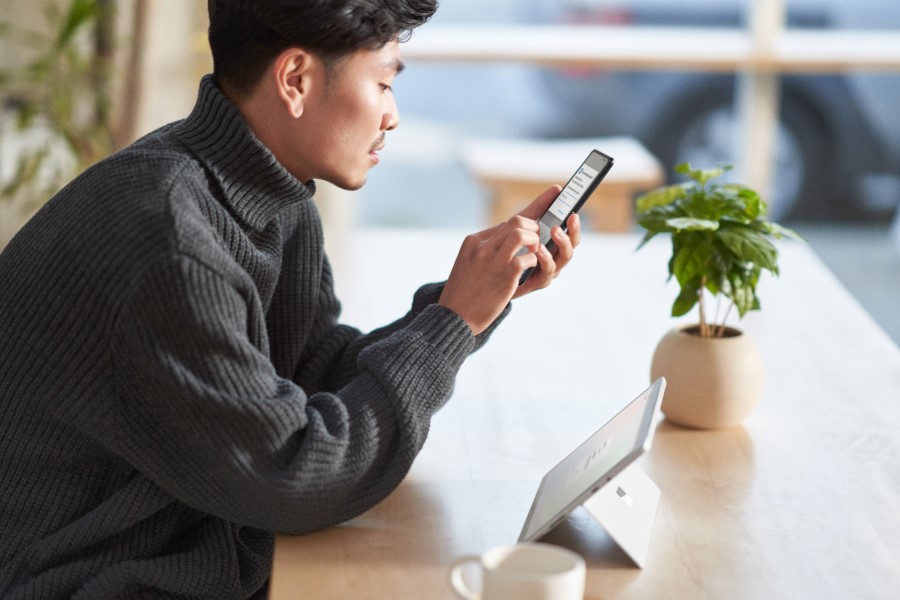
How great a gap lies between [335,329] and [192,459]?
1.20ft

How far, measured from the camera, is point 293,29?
1.04 meters

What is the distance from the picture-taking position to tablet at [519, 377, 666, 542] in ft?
2.95

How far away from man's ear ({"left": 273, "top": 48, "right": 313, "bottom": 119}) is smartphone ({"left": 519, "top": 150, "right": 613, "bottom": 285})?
0.85 feet

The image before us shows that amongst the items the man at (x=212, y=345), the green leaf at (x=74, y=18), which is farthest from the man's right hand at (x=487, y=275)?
the green leaf at (x=74, y=18)

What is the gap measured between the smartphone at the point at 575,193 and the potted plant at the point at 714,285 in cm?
11

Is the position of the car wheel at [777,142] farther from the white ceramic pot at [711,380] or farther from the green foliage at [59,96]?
the white ceramic pot at [711,380]

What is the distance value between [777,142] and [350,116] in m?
3.70

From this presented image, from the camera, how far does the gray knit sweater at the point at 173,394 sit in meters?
0.92

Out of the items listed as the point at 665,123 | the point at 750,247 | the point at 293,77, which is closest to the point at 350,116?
the point at 293,77

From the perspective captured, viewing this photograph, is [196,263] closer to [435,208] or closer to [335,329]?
[335,329]

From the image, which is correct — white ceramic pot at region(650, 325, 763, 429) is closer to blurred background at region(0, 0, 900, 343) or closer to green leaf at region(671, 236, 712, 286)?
green leaf at region(671, 236, 712, 286)

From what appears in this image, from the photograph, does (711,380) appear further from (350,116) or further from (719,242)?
(350,116)

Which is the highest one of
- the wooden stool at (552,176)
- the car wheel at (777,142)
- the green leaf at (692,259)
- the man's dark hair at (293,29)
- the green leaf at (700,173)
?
the man's dark hair at (293,29)

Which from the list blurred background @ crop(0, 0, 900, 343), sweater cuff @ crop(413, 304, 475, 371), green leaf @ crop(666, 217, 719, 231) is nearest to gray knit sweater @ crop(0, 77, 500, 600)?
sweater cuff @ crop(413, 304, 475, 371)
